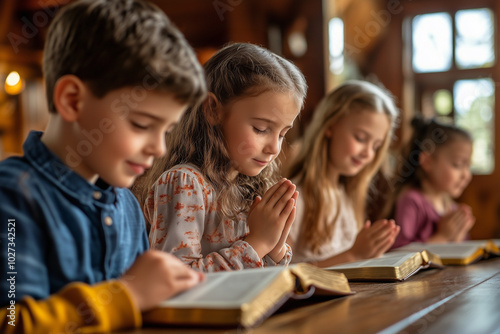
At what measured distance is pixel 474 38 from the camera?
15.0ft

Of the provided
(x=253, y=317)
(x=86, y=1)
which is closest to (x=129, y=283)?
(x=253, y=317)

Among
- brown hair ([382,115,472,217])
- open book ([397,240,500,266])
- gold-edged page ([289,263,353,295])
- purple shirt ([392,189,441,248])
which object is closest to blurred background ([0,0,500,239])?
brown hair ([382,115,472,217])

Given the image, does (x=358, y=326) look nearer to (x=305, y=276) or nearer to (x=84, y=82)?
(x=305, y=276)

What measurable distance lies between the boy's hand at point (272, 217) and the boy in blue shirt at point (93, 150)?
29cm

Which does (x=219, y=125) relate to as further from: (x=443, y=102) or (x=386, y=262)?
(x=443, y=102)

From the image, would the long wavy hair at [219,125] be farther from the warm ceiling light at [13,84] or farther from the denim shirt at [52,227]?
the warm ceiling light at [13,84]

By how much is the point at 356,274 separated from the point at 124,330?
0.72 metres

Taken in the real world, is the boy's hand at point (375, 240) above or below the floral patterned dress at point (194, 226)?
below

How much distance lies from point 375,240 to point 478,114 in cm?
331

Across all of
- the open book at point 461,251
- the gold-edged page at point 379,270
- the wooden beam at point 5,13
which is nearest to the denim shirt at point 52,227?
the gold-edged page at point 379,270

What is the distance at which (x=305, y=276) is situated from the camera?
93 cm

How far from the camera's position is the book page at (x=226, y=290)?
0.77 m

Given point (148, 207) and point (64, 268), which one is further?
point (148, 207)

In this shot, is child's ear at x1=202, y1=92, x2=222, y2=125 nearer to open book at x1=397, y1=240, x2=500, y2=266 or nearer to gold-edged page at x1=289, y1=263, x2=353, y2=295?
gold-edged page at x1=289, y1=263, x2=353, y2=295
